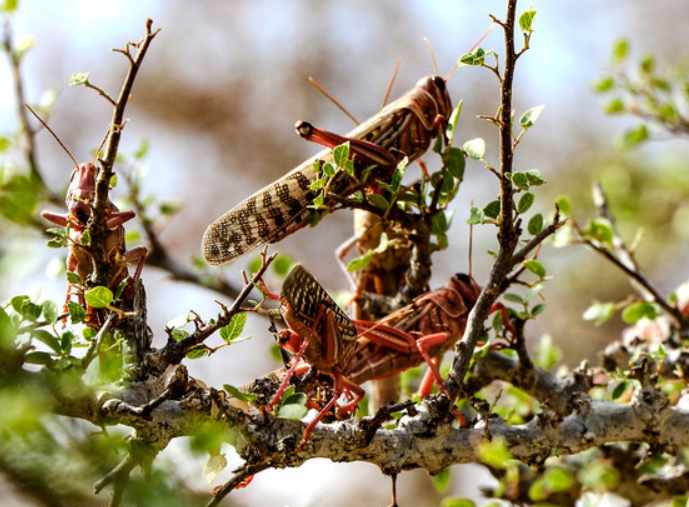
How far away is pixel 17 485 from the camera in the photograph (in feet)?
1.92

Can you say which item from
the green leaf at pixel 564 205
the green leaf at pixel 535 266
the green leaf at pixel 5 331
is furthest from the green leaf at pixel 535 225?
the green leaf at pixel 5 331

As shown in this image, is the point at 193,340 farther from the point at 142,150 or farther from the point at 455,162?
the point at 142,150

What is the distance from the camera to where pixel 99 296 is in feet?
3.26

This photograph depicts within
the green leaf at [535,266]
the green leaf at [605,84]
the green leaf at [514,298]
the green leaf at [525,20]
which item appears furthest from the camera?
the green leaf at [605,84]

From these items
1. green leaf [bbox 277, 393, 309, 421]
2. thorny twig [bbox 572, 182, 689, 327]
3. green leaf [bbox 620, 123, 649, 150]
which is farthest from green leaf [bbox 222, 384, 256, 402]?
green leaf [bbox 620, 123, 649, 150]

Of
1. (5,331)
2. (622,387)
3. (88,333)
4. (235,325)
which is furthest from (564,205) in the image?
(5,331)

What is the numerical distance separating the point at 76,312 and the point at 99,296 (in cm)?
8

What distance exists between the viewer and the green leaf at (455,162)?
131 cm

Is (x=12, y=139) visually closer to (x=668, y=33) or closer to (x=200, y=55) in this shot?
(x=200, y=55)

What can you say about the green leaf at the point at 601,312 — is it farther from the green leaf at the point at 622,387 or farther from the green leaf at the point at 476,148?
the green leaf at the point at 476,148

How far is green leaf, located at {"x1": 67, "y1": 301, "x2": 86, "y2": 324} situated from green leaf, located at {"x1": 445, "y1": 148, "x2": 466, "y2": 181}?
2.11ft

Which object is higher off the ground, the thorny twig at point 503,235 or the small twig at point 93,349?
the thorny twig at point 503,235

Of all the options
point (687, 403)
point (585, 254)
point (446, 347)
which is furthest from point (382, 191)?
point (585, 254)

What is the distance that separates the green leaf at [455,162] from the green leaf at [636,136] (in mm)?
1083
